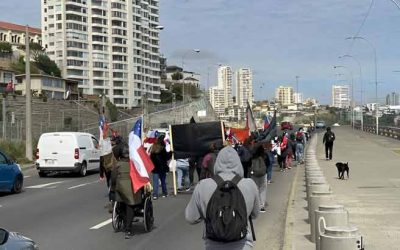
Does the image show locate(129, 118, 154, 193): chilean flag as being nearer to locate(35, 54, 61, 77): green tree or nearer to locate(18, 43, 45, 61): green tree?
locate(35, 54, 61, 77): green tree

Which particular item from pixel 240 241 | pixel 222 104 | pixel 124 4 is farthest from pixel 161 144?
pixel 124 4

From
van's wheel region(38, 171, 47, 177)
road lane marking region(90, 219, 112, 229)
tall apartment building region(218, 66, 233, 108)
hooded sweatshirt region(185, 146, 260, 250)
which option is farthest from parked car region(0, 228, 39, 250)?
tall apartment building region(218, 66, 233, 108)

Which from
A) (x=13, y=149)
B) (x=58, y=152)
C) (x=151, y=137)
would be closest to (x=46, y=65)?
(x=13, y=149)

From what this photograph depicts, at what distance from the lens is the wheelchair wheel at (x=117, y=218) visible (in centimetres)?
1083

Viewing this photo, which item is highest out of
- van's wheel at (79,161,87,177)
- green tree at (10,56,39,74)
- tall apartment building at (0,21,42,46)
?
tall apartment building at (0,21,42,46)

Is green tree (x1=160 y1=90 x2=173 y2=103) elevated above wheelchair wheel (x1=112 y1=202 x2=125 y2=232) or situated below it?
above

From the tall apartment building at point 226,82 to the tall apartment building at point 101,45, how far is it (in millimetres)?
20376

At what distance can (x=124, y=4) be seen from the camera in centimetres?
16762

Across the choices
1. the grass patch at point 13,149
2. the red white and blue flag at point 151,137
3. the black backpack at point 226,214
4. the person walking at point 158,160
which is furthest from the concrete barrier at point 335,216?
the grass patch at point 13,149

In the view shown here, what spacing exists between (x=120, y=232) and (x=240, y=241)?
6.39m

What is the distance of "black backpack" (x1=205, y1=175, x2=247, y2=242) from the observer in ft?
15.5

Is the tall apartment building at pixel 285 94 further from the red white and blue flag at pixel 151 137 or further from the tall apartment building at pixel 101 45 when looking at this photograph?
the red white and blue flag at pixel 151 137

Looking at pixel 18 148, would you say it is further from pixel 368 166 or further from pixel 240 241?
pixel 240 241

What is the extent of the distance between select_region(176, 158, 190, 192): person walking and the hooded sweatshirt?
39.7 ft
